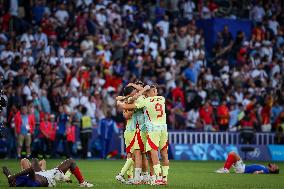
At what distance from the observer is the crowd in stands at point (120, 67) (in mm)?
35125

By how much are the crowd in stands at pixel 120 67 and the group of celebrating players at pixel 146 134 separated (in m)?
13.1

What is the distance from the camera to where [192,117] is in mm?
37906

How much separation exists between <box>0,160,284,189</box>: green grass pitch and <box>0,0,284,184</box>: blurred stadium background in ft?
15.5

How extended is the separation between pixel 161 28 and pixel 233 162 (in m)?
16.5

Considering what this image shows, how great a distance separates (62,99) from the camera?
116 feet

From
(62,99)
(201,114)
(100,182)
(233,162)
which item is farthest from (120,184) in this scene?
(201,114)

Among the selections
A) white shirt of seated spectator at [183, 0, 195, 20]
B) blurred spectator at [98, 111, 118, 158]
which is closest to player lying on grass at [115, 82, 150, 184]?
blurred spectator at [98, 111, 118, 158]

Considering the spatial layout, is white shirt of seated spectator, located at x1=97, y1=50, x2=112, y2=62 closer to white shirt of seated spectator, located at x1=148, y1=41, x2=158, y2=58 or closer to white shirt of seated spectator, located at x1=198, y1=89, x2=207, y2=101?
white shirt of seated spectator, located at x1=148, y1=41, x2=158, y2=58

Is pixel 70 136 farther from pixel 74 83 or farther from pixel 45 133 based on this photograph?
pixel 74 83

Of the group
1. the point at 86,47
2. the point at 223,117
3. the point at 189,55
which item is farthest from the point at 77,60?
the point at 223,117

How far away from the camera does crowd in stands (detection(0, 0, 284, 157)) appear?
3512 cm

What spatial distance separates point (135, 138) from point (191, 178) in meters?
3.08

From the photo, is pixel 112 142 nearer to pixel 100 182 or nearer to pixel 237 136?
pixel 237 136

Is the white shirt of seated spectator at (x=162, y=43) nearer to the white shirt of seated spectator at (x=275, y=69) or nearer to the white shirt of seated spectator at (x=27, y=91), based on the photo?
the white shirt of seated spectator at (x=275, y=69)
